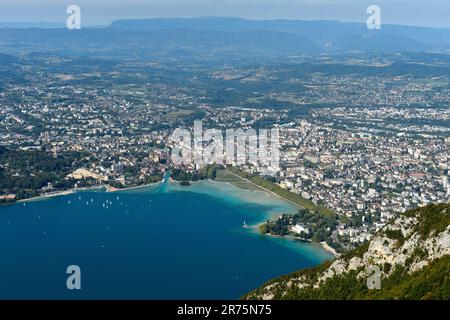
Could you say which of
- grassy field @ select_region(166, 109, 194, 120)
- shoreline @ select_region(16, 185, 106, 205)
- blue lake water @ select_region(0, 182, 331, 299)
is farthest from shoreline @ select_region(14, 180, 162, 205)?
grassy field @ select_region(166, 109, 194, 120)

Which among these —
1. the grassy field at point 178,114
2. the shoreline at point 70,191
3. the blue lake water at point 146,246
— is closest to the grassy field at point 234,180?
the blue lake water at point 146,246

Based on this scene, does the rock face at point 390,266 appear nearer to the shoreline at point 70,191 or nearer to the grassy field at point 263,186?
the grassy field at point 263,186

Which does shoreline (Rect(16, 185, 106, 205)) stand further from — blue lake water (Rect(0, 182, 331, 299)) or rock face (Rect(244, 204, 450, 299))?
rock face (Rect(244, 204, 450, 299))

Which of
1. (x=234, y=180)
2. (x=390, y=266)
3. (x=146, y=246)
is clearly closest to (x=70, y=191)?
(x=234, y=180)

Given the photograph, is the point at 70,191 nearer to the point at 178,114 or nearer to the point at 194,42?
the point at 178,114

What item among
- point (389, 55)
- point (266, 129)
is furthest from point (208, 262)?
point (389, 55)

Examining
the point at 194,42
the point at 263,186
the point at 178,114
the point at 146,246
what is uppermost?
the point at 194,42

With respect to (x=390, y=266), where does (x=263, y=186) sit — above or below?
below

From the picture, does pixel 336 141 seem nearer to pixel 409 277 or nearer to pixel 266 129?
pixel 266 129
